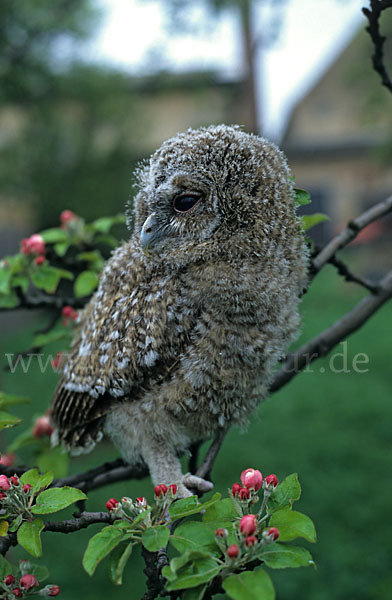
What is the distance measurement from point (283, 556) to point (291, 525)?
0.05 metres

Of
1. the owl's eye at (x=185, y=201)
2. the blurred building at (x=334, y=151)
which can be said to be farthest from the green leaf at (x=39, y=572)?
the blurred building at (x=334, y=151)

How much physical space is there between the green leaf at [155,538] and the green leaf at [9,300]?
3.69 feet

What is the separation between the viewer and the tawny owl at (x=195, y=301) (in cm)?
128

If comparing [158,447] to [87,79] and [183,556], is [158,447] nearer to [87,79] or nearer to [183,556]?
[183,556]

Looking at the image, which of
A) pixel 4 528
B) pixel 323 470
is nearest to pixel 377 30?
pixel 4 528

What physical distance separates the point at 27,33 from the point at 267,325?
8.78 metres

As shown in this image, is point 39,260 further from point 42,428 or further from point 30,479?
point 30,479

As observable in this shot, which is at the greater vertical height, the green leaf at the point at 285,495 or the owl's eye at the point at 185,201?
the owl's eye at the point at 185,201

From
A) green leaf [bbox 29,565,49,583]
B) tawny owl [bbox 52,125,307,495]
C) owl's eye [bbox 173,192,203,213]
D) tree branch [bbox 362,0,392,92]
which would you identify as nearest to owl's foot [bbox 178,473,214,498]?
tawny owl [bbox 52,125,307,495]

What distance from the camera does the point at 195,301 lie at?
1.35 meters

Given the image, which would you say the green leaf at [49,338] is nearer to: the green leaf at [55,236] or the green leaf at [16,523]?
the green leaf at [55,236]

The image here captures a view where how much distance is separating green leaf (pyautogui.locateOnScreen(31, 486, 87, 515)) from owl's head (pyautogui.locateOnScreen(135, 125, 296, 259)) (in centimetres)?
58

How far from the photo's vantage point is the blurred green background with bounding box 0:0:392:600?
3703 millimetres

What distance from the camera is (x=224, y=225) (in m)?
1.28
